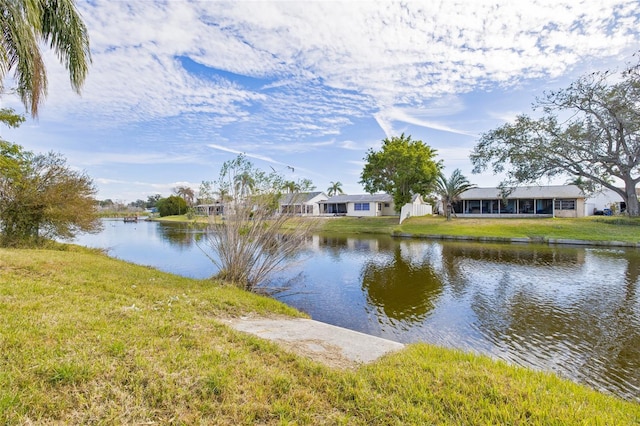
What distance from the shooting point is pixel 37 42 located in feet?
23.6

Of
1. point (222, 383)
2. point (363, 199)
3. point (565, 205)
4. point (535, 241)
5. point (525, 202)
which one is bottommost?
point (535, 241)

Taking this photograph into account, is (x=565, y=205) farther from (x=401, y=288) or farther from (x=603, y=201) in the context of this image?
(x=401, y=288)

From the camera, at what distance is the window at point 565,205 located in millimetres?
31675

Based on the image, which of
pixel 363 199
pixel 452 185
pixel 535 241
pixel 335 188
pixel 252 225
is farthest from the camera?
pixel 335 188

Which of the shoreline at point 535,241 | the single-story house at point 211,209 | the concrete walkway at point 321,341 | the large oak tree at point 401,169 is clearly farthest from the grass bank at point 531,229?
the concrete walkway at point 321,341

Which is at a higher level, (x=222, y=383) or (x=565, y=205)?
(x=565, y=205)

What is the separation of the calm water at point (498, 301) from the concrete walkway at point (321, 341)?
1892 millimetres

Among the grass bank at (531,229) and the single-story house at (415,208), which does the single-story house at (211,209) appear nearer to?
the grass bank at (531,229)

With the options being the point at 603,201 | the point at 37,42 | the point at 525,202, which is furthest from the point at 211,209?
the point at 603,201

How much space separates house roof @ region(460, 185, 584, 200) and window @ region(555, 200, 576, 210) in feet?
3.08

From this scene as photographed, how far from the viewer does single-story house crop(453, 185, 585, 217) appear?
103ft

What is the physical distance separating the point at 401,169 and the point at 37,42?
28151 mm

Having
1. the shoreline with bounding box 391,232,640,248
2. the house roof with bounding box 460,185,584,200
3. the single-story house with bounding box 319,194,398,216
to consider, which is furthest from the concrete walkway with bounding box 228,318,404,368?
the single-story house with bounding box 319,194,398,216

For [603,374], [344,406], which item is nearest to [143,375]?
[344,406]
